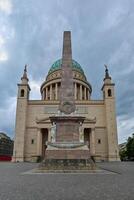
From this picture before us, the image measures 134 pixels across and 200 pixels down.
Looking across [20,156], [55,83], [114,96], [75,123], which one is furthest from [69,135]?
[55,83]

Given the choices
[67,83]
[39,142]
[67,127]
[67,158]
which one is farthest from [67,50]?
[39,142]

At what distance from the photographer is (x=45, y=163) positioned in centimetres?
1388

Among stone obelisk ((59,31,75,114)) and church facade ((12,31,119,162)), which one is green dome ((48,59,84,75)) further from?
stone obelisk ((59,31,75,114))

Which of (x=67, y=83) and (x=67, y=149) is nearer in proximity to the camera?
(x=67, y=149)

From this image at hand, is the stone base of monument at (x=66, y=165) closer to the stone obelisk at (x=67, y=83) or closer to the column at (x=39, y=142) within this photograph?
the stone obelisk at (x=67, y=83)

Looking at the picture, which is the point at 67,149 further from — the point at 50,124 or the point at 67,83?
the point at 50,124

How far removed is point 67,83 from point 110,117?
135 ft

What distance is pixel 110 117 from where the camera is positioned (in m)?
57.8

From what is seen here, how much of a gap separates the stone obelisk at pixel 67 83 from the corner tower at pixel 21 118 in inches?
1575

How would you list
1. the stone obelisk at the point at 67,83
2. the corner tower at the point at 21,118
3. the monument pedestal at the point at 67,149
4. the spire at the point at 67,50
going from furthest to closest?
the corner tower at the point at 21,118 < the spire at the point at 67,50 < the stone obelisk at the point at 67,83 < the monument pedestal at the point at 67,149

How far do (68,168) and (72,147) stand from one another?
4.91 ft

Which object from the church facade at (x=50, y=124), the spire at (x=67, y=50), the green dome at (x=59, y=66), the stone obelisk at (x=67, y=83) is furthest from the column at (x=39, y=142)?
the stone obelisk at (x=67, y=83)

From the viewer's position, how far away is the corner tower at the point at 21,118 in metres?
55.1

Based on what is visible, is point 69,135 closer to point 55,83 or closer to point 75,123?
point 75,123
